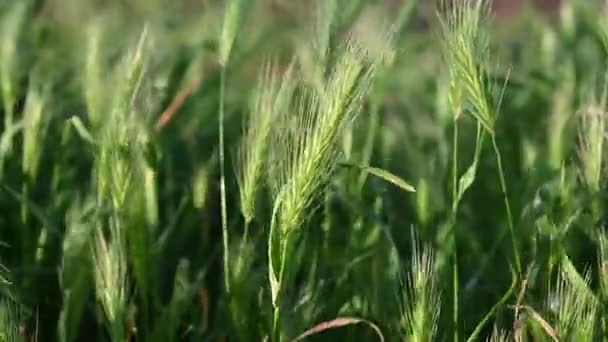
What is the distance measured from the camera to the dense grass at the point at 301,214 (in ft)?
2.54

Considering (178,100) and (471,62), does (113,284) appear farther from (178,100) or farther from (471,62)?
(178,100)

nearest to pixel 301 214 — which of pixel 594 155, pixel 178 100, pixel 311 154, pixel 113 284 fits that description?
pixel 311 154

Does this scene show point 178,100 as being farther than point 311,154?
Yes

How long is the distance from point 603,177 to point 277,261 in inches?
13.4

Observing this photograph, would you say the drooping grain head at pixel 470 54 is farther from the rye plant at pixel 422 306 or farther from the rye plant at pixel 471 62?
the rye plant at pixel 422 306

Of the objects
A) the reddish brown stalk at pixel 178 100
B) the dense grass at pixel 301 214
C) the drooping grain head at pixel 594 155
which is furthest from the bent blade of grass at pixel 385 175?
the reddish brown stalk at pixel 178 100

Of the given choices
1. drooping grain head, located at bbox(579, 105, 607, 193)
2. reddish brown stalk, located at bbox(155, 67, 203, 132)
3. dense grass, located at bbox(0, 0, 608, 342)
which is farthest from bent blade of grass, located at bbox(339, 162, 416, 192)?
reddish brown stalk, located at bbox(155, 67, 203, 132)

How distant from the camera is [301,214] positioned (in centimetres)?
73

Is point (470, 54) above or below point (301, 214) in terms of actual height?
above

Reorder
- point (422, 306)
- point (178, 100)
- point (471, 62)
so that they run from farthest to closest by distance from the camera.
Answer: point (178, 100), point (471, 62), point (422, 306)

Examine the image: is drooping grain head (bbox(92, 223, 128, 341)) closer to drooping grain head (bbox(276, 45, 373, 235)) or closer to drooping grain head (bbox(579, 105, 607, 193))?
drooping grain head (bbox(276, 45, 373, 235))

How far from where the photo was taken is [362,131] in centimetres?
119

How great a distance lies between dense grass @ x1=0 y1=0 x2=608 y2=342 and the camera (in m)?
0.77

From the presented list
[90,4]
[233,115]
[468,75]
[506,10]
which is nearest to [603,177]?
[468,75]
